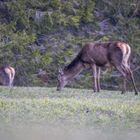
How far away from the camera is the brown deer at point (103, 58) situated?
19.8 m

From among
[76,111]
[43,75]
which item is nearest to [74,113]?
[76,111]

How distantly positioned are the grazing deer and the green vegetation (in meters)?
0.62

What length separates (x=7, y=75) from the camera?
24.2 meters

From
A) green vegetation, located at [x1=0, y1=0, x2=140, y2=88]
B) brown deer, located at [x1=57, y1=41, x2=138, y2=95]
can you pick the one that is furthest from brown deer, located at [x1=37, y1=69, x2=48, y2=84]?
brown deer, located at [x1=57, y1=41, x2=138, y2=95]

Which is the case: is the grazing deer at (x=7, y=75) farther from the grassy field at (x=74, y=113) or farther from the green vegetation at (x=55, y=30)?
the grassy field at (x=74, y=113)

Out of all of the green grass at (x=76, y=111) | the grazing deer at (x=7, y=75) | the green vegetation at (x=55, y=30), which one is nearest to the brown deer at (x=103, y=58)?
the grazing deer at (x=7, y=75)

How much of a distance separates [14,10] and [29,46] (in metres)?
1.49

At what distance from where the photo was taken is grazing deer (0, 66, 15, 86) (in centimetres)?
2394

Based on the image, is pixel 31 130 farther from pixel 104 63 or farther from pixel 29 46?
pixel 29 46

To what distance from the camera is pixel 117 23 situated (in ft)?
90.4

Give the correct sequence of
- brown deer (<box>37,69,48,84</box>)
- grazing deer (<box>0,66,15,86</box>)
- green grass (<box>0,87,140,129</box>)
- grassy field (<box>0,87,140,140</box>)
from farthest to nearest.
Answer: brown deer (<box>37,69,48,84</box>) < grazing deer (<box>0,66,15,86</box>) < green grass (<box>0,87,140,129</box>) < grassy field (<box>0,87,140,140</box>)

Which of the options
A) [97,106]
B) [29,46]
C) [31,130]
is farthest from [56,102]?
[29,46]

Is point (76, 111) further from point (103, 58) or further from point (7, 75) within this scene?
point (7, 75)

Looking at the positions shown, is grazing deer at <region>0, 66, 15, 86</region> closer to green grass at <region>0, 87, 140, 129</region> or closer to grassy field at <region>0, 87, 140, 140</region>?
green grass at <region>0, 87, 140, 129</region>
